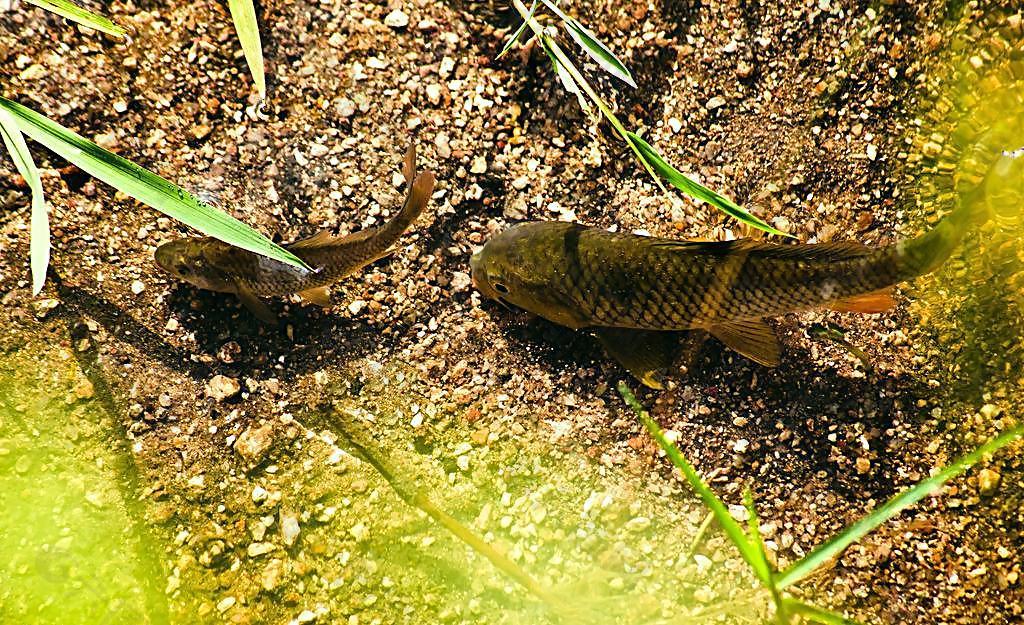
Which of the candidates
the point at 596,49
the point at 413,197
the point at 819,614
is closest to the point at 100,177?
the point at 413,197

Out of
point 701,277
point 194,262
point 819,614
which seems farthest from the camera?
point 194,262

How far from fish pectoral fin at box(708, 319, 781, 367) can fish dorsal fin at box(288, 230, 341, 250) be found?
1862 mm

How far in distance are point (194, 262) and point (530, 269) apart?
1557 mm

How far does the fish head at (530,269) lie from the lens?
3.27 metres

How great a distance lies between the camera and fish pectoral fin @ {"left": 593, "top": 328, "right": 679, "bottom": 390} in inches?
135

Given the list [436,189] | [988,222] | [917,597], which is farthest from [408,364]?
[988,222]

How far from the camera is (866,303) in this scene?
3.16 meters

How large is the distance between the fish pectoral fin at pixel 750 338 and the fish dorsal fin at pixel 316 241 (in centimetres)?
186

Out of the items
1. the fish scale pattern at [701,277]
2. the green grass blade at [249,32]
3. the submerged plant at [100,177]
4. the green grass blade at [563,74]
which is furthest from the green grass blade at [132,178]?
the green grass blade at [563,74]

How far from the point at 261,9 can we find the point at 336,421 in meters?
2.14

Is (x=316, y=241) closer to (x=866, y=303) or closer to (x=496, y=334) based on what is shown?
(x=496, y=334)

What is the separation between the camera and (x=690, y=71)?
3641 mm

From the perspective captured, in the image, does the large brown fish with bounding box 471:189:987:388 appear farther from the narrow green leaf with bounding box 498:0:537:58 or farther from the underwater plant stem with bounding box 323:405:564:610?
the underwater plant stem with bounding box 323:405:564:610

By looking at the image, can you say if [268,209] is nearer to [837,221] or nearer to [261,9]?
[261,9]
